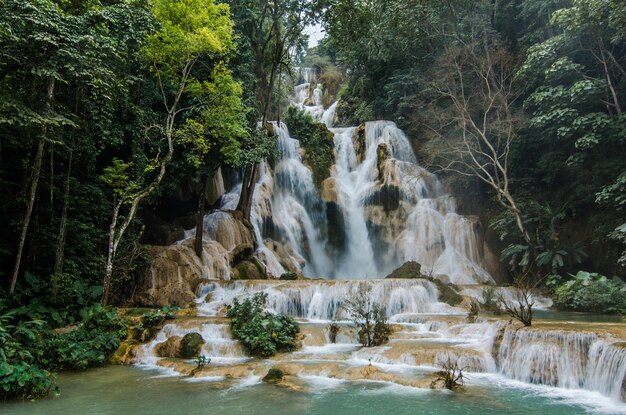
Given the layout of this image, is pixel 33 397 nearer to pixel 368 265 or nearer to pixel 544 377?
pixel 544 377

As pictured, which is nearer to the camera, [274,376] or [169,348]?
[274,376]

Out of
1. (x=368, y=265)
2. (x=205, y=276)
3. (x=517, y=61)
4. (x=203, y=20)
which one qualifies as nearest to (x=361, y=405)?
(x=205, y=276)

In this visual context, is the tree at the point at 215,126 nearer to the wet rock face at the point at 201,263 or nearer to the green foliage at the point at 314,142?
the wet rock face at the point at 201,263

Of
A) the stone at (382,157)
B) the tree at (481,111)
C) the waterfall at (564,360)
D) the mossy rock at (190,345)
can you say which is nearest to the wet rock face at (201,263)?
the mossy rock at (190,345)

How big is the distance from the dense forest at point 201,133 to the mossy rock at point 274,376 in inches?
139

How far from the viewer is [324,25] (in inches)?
804

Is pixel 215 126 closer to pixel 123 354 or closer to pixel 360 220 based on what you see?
pixel 123 354

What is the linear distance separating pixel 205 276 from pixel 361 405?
10.9 m

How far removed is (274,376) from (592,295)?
10.2 m

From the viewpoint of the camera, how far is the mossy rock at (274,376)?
787cm

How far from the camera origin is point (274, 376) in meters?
7.94

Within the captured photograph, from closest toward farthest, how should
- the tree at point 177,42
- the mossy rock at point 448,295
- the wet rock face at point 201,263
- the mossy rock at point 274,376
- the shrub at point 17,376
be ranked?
the shrub at point 17,376
the mossy rock at point 274,376
the mossy rock at point 448,295
the tree at point 177,42
the wet rock face at point 201,263

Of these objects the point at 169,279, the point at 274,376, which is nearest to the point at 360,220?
the point at 169,279

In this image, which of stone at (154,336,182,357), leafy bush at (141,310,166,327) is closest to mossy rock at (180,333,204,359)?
stone at (154,336,182,357)
